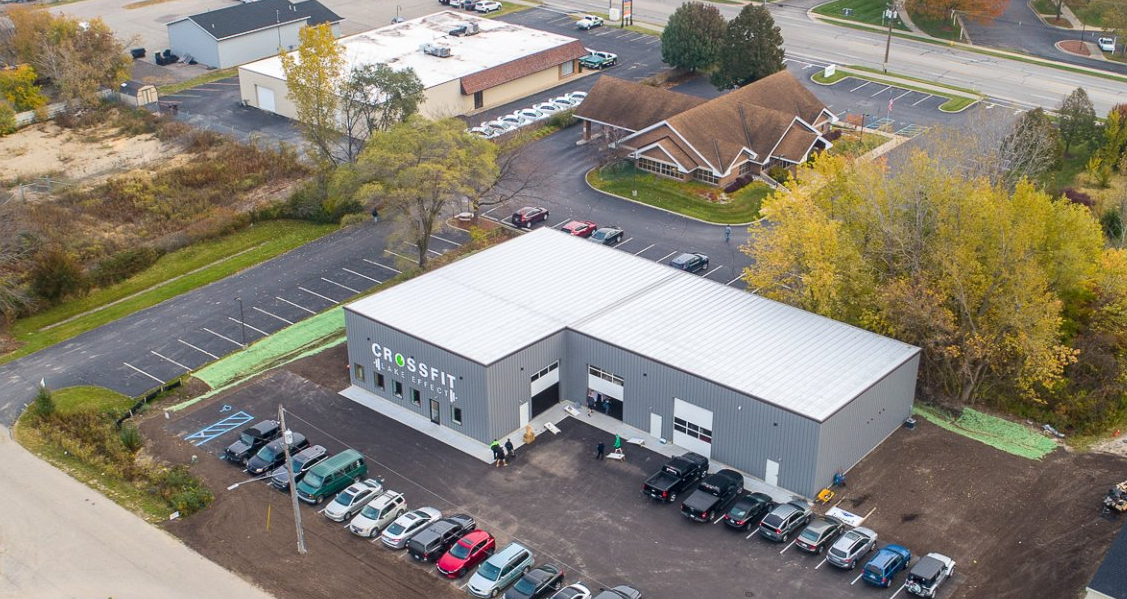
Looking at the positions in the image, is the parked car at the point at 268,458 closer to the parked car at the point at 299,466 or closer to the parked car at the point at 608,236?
the parked car at the point at 299,466

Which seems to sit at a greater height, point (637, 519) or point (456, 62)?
point (456, 62)

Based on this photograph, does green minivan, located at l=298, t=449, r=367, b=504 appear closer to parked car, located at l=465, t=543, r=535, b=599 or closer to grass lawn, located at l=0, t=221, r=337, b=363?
parked car, located at l=465, t=543, r=535, b=599

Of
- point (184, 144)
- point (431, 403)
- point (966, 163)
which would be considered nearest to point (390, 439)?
point (431, 403)

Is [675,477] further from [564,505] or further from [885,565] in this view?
[885,565]

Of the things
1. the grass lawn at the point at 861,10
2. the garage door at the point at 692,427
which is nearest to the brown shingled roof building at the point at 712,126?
the garage door at the point at 692,427

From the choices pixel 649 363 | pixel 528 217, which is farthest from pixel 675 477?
pixel 528 217

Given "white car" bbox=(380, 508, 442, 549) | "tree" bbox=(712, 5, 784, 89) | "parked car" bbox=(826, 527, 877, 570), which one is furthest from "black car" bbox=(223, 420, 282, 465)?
"tree" bbox=(712, 5, 784, 89)
